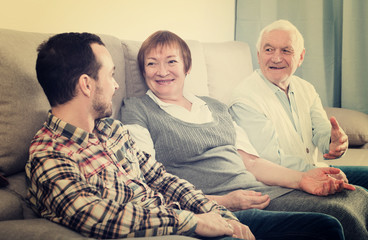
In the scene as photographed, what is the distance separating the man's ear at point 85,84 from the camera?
3.22 feet

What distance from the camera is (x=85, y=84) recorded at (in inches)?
39.0

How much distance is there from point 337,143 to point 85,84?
3.42ft

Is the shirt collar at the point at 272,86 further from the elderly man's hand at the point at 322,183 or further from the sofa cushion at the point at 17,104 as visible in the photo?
the sofa cushion at the point at 17,104

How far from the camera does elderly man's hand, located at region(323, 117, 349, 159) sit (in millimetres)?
1529

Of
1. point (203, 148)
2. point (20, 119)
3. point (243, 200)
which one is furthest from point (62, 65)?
point (243, 200)

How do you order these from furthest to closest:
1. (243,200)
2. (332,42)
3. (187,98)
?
(332,42)
(187,98)
(243,200)

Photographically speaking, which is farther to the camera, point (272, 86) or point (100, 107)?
point (272, 86)

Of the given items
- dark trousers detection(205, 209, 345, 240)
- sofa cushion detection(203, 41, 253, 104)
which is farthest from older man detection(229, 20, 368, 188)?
dark trousers detection(205, 209, 345, 240)

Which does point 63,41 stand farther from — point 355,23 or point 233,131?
point 355,23

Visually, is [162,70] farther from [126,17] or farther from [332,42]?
[332,42]

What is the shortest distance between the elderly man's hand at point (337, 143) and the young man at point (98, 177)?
542 millimetres

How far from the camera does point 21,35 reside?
1.11m

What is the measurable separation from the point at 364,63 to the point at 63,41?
1845 mm

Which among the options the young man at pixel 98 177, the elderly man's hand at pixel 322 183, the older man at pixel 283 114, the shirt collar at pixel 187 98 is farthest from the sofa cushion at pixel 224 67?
the young man at pixel 98 177
